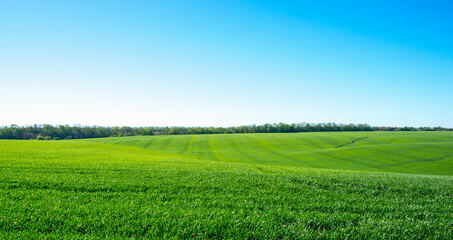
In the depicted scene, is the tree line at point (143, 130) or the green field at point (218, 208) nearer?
the green field at point (218, 208)

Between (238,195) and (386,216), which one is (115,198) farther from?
(386,216)

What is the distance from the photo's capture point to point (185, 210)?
6566mm

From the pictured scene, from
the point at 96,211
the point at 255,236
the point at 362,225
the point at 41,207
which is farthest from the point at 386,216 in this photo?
the point at 41,207

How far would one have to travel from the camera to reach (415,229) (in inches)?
233

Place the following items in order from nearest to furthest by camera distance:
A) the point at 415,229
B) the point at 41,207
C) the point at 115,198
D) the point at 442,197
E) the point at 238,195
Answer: the point at 415,229 → the point at 41,207 → the point at 115,198 → the point at 238,195 → the point at 442,197

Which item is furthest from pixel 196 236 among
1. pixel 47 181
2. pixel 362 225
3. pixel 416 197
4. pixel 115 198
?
pixel 416 197

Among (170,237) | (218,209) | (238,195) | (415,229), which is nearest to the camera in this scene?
(170,237)

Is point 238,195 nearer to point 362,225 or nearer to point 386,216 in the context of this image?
point 362,225

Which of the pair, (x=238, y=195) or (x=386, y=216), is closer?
(x=386, y=216)

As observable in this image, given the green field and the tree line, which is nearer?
the green field

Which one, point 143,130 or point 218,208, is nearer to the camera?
point 218,208

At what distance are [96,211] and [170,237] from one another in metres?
2.75

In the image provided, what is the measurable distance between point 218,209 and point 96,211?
3.67 m

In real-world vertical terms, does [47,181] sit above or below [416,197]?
above
